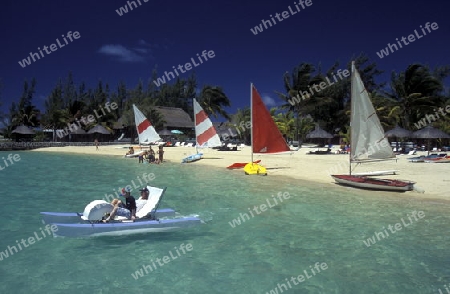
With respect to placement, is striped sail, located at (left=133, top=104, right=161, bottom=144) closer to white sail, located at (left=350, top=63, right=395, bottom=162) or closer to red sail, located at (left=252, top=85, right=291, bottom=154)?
red sail, located at (left=252, top=85, right=291, bottom=154)

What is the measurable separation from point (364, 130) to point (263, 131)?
698 centimetres

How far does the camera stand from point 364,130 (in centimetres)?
1563

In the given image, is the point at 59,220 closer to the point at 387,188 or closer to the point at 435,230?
the point at 435,230

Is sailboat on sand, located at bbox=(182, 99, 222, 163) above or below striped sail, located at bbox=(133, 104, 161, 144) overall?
below

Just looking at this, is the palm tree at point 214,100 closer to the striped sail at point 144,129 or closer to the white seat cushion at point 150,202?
the striped sail at point 144,129

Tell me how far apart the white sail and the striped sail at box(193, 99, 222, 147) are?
16.4m

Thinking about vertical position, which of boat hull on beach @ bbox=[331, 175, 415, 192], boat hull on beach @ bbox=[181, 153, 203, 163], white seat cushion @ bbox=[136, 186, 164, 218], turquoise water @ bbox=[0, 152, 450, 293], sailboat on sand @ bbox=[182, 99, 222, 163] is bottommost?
boat hull on beach @ bbox=[331, 175, 415, 192]

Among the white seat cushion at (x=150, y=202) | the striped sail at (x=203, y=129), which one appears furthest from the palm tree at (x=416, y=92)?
the white seat cushion at (x=150, y=202)

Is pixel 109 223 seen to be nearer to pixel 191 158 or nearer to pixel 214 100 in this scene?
pixel 191 158

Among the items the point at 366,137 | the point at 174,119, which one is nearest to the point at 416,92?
the point at 366,137

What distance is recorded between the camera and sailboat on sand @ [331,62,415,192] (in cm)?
1521

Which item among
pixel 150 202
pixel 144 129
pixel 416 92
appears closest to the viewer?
pixel 150 202

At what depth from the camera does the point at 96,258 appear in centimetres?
826

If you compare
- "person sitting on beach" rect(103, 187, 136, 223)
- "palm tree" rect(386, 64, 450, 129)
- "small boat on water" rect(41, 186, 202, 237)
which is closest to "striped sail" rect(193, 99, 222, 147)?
"small boat on water" rect(41, 186, 202, 237)
